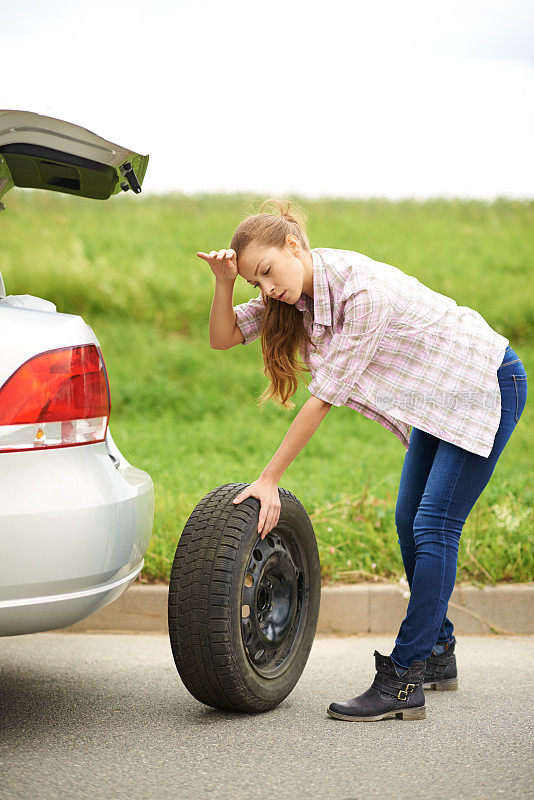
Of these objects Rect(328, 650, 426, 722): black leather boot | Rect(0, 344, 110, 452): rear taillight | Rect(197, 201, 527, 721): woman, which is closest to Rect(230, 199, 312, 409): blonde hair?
Rect(197, 201, 527, 721): woman

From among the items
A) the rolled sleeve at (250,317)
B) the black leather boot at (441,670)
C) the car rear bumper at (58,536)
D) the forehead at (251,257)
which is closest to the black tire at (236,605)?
the car rear bumper at (58,536)

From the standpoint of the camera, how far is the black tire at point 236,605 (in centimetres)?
Answer: 289

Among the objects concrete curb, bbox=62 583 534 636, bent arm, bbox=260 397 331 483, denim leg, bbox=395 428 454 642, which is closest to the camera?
bent arm, bbox=260 397 331 483

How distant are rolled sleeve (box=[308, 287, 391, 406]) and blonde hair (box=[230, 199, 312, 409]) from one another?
0.30 metres

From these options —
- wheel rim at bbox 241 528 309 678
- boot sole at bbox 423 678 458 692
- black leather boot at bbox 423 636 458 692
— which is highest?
wheel rim at bbox 241 528 309 678

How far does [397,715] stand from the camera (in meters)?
3.09

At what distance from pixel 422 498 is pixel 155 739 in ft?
3.83

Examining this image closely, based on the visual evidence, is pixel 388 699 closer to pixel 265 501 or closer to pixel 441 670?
pixel 441 670

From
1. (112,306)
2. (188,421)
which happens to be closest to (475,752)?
(188,421)

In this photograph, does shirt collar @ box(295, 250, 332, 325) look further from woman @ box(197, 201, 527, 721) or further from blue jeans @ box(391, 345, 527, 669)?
blue jeans @ box(391, 345, 527, 669)

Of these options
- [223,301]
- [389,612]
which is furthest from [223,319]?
[389,612]

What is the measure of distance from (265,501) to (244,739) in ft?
2.39

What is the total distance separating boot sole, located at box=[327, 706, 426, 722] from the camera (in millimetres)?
3035

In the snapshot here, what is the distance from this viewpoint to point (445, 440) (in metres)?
3.13
